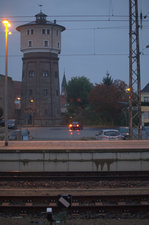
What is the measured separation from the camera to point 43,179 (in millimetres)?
12938

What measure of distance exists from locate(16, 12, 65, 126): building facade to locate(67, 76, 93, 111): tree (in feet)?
77.1

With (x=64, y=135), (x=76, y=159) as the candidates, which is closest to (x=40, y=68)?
(x=64, y=135)

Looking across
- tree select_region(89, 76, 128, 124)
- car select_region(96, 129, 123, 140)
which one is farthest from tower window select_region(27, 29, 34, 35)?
car select_region(96, 129, 123, 140)

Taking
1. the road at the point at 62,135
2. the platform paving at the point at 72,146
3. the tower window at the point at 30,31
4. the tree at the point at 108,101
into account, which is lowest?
the road at the point at 62,135

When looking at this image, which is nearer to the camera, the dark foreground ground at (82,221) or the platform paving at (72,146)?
the dark foreground ground at (82,221)

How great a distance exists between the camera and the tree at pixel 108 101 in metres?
58.5

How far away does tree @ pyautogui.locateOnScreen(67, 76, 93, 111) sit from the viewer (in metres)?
90.1

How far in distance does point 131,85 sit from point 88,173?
12.9m

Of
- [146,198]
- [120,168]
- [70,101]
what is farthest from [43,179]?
[70,101]

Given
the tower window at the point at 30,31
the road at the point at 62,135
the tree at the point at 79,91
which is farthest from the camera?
the tree at the point at 79,91

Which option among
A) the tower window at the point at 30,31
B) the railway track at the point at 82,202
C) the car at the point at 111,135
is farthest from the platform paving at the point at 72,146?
the tower window at the point at 30,31

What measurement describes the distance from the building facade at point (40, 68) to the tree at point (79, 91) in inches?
925

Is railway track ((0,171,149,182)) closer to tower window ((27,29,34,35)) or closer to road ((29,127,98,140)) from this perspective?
road ((29,127,98,140))

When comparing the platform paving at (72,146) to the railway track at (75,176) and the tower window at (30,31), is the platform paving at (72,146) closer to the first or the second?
the railway track at (75,176)
